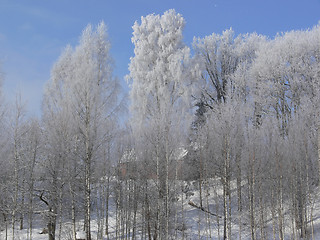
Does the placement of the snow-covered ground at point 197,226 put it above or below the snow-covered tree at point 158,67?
below

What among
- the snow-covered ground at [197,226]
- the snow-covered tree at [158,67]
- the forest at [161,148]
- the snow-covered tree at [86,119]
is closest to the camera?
the snow-covered tree at [86,119]

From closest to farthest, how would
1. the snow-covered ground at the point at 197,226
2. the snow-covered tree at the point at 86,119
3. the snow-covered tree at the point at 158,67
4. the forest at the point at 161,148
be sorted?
the snow-covered tree at the point at 86,119
the forest at the point at 161,148
the snow-covered ground at the point at 197,226
the snow-covered tree at the point at 158,67

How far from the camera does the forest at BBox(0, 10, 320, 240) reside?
13711mm

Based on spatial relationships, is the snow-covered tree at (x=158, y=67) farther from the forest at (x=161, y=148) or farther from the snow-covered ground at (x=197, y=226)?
the snow-covered ground at (x=197, y=226)

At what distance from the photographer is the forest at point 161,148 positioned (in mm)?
13711

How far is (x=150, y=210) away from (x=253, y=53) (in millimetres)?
17698

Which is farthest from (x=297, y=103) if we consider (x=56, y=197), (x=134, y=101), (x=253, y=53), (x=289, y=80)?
(x=56, y=197)

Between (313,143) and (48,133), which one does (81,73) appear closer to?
(48,133)

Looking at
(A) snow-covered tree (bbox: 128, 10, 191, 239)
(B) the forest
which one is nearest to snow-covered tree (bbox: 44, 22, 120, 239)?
(B) the forest

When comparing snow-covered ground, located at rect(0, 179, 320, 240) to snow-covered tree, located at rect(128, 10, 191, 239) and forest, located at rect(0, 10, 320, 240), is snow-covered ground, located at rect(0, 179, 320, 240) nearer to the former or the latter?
forest, located at rect(0, 10, 320, 240)

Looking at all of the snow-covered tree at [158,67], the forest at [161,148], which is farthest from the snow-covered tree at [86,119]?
the snow-covered tree at [158,67]

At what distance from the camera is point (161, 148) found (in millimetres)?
14547

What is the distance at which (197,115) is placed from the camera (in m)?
23.8

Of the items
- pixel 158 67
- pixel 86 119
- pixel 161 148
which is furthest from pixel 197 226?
pixel 158 67
